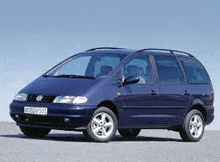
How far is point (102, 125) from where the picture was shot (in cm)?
1306

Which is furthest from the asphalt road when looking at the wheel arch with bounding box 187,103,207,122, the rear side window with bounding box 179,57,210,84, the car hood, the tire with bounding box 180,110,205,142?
the rear side window with bounding box 179,57,210,84

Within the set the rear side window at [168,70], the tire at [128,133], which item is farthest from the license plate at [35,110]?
the tire at [128,133]

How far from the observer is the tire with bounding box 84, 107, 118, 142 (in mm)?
12953

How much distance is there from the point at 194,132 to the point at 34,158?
6.46 m

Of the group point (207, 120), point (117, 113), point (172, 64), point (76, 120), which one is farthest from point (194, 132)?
point (76, 120)

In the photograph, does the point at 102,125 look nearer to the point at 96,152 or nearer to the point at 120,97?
the point at 120,97

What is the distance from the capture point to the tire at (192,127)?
49.4ft

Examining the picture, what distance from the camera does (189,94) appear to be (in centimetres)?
1516

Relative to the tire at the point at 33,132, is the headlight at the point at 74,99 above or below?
above

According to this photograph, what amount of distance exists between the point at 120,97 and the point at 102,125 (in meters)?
0.72

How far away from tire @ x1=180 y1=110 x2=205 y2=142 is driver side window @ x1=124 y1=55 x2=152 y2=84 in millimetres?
1432

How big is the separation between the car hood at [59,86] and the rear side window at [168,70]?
1997mm

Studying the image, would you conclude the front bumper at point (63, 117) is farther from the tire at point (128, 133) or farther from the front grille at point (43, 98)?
the tire at point (128, 133)

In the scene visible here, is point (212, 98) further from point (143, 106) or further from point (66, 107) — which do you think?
point (66, 107)
